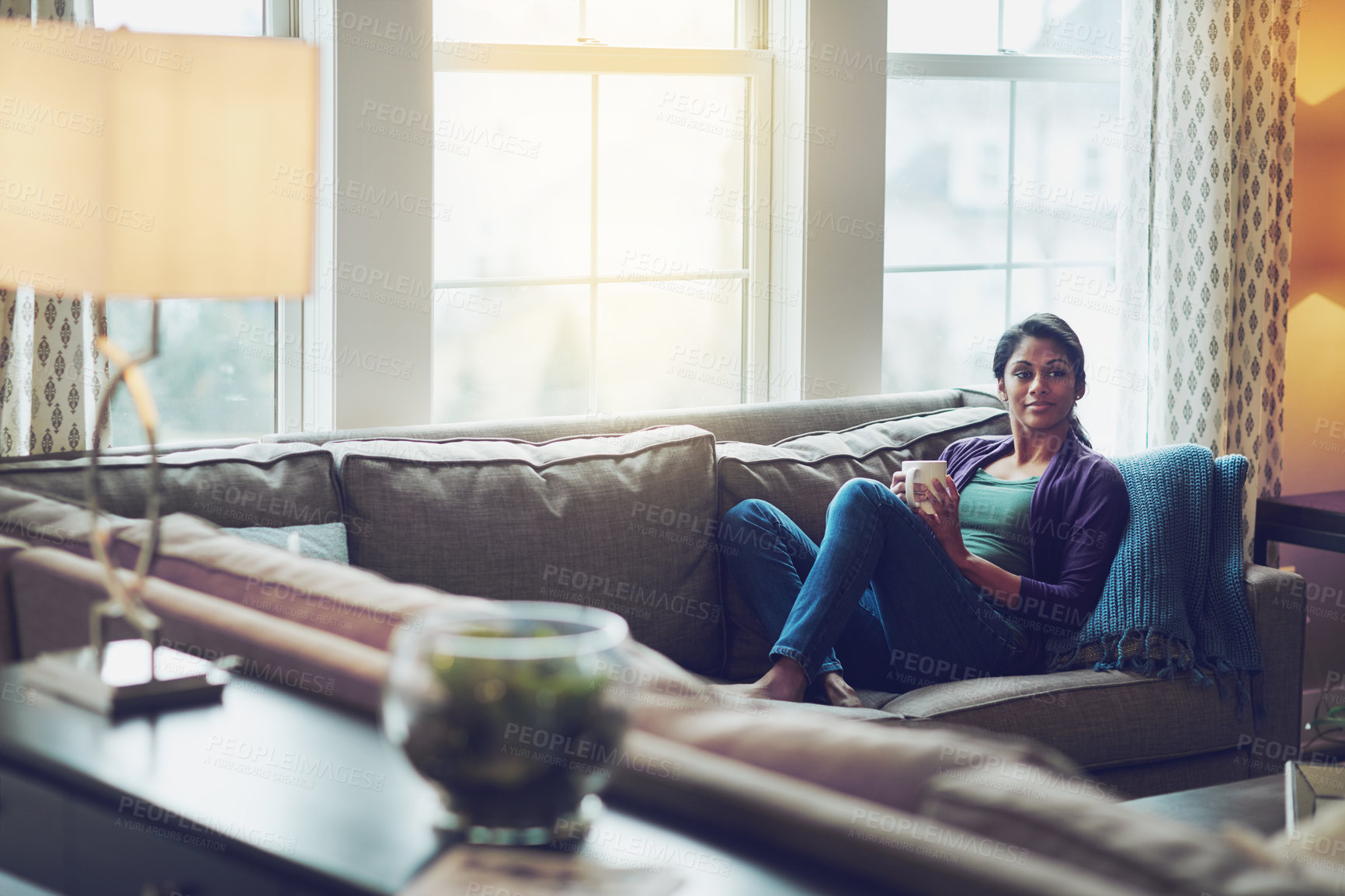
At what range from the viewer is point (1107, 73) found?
361 cm

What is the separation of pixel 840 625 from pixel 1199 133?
6.34 feet

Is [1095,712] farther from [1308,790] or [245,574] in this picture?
[245,574]

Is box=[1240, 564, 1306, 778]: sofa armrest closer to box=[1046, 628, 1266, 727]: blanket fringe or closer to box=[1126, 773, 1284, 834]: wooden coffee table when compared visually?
box=[1046, 628, 1266, 727]: blanket fringe

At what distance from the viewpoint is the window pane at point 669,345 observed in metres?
3.04

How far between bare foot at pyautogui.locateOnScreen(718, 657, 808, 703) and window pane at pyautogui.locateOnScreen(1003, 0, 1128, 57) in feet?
6.73

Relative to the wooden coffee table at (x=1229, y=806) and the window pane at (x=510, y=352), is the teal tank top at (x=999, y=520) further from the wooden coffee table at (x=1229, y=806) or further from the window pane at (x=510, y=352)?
the window pane at (x=510, y=352)

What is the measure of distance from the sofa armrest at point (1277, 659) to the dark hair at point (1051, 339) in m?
0.48

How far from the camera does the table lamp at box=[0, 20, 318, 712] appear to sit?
1008 millimetres

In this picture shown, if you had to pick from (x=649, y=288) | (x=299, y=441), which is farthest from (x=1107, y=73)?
(x=299, y=441)

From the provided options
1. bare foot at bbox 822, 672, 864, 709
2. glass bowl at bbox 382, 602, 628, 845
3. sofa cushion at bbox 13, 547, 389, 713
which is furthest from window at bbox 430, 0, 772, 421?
glass bowl at bbox 382, 602, 628, 845

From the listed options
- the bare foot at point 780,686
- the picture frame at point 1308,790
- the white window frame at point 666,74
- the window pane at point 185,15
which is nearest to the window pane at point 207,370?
the white window frame at point 666,74

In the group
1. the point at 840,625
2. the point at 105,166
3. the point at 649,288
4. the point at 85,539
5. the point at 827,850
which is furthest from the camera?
the point at 649,288

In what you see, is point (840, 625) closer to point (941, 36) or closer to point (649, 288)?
point (649, 288)

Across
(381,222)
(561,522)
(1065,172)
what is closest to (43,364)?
(381,222)
